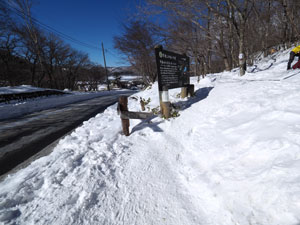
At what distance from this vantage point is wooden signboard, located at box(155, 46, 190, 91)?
3.01 m

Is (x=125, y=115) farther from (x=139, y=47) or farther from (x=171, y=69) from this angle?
(x=139, y=47)

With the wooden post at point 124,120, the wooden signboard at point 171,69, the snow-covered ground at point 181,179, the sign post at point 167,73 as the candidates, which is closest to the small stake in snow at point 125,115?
the wooden post at point 124,120

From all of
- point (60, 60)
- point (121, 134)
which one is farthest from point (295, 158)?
point (60, 60)

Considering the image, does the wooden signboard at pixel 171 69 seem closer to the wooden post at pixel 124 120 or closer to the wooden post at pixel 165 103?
the wooden post at pixel 165 103

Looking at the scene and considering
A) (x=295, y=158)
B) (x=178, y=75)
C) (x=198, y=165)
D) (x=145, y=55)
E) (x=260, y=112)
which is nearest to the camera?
(x=295, y=158)

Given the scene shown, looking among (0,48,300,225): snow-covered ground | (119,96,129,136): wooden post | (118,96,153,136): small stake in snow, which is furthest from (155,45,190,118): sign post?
(0,48,300,225): snow-covered ground

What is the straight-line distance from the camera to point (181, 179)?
1590mm

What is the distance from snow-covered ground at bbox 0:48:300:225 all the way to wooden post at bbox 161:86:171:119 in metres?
0.92

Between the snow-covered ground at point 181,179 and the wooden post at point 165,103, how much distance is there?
92 cm

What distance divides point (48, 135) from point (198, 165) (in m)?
3.58

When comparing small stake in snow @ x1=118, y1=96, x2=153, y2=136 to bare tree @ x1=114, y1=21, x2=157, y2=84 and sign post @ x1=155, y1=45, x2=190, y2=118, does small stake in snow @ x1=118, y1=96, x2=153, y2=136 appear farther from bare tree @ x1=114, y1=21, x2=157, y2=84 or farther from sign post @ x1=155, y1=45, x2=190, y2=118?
bare tree @ x1=114, y1=21, x2=157, y2=84

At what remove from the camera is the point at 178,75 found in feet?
12.3

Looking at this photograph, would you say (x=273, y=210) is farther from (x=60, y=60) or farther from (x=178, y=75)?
(x=60, y=60)

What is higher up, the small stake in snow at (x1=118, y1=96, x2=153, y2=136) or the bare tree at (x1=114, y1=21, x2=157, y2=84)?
the bare tree at (x1=114, y1=21, x2=157, y2=84)
